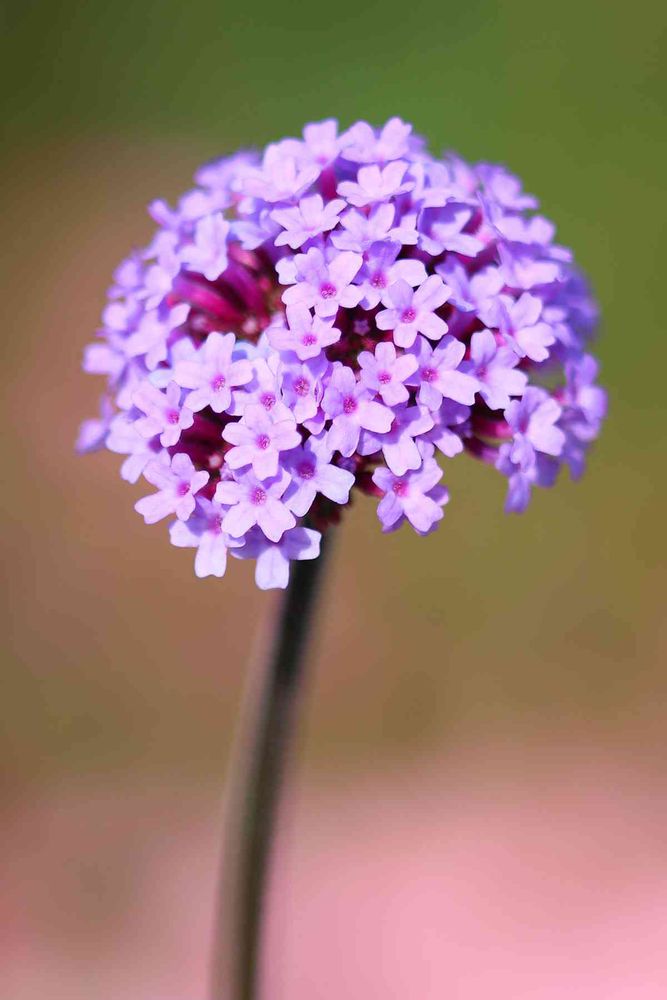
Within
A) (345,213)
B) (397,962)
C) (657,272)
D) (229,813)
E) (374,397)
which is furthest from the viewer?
(657,272)

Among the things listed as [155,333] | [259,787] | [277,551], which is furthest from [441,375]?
[259,787]

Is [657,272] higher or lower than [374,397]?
higher

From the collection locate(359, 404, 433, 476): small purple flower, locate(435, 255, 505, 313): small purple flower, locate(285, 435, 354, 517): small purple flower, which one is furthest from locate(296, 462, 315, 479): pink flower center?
locate(435, 255, 505, 313): small purple flower

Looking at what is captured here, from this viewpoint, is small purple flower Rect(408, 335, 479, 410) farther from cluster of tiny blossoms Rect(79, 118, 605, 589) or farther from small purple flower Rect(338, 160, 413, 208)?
small purple flower Rect(338, 160, 413, 208)

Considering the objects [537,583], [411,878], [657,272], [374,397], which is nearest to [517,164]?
[657,272]

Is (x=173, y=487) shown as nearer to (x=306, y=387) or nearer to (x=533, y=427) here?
(x=306, y=387)

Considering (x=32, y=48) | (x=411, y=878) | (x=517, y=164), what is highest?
(x=32, y=48)

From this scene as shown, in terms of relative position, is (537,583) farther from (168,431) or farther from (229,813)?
(168,431)
